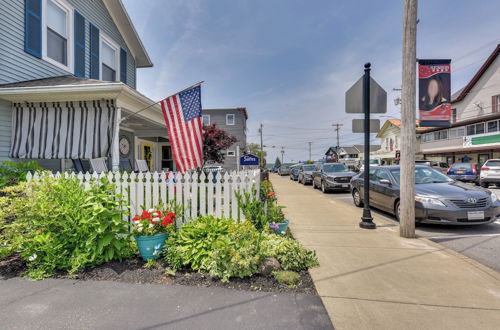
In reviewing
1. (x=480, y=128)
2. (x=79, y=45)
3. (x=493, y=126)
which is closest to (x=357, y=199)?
(x=79, y=45)

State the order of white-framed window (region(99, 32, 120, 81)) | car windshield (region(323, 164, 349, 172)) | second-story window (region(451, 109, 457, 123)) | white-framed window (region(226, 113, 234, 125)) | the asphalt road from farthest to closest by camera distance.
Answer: white-framed window (region(226, 113, 234, 125)) < second-story window (region(451, 109, 457, 123)) < car windshield (region(323, 164, 349, 172)) < white-framed window (region(99, 32, 120, 81)) < the asphalt road

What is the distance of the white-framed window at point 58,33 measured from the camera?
6.80 meters

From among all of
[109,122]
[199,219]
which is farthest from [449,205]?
[109,122]

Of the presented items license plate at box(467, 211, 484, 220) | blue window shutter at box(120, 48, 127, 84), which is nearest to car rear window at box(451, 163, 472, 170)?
license plate at box(467, 211, 484, 220)

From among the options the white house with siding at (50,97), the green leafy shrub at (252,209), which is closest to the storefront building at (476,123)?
the green leafy shrub at (252,209)

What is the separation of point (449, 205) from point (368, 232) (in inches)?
70.1

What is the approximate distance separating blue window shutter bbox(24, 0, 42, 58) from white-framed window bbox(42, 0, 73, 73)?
0.11 metres

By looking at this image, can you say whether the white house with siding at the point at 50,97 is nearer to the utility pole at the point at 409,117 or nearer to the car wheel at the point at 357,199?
the utility pole at the point at 409,117

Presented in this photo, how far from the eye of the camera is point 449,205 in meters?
5.20

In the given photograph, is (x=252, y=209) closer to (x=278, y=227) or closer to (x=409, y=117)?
(x=278, y=227)

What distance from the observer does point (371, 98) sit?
226 inches

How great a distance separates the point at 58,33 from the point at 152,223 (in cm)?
726

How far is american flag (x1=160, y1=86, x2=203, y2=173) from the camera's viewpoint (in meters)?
4.98

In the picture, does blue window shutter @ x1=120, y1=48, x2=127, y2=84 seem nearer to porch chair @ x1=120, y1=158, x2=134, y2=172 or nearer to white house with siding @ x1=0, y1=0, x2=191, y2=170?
white house with siding @ x1=0, y1=0, x2=191, y2=170
